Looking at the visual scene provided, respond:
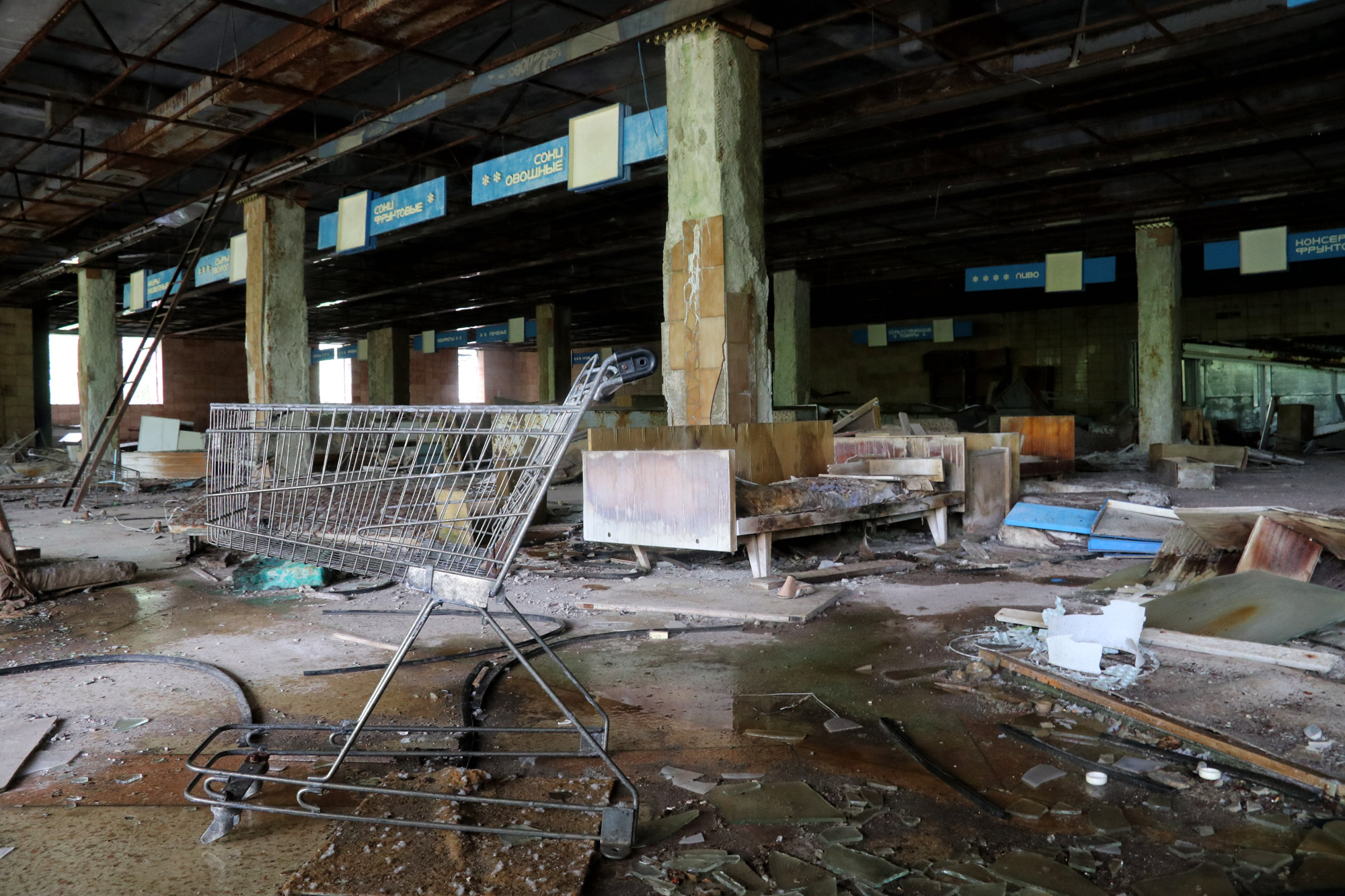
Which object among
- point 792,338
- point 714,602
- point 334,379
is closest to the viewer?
point 714,602

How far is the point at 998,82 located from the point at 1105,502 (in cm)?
480

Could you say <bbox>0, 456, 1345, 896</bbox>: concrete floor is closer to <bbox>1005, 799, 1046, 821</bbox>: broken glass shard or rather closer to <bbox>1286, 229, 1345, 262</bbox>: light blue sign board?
<bbox>1005, 799, 1046, 821</bbox>: broken glass shard

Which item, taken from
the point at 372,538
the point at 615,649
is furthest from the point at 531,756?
the point at 615,649

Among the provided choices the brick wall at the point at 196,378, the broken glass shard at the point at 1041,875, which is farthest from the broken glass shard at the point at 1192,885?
the brick wall at the point at 196,378

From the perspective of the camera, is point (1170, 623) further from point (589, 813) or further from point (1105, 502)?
point (1105, 502)

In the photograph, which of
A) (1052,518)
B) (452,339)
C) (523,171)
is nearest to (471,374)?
(452,339)

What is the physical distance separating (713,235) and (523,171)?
2811 millimetres

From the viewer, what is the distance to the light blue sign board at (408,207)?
1035 centimetres

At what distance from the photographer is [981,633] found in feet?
14.5

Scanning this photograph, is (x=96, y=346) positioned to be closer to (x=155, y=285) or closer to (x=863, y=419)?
(x=155, y=285)

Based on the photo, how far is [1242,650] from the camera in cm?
364

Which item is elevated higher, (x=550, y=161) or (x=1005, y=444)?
(x=550, y=161)

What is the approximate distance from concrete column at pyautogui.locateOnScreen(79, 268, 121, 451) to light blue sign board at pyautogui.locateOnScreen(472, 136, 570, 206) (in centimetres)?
1367

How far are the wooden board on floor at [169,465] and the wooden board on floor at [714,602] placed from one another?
12.6 m
